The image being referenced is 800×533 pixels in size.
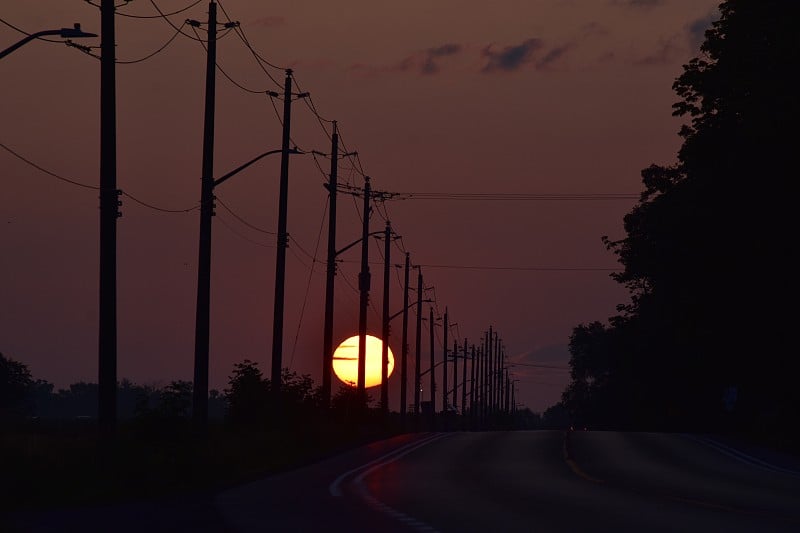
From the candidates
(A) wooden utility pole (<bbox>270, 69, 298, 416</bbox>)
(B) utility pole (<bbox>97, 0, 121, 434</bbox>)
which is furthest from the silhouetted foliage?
(B) utility pole (<bbox>97, 0, 121, 434</bbox>)

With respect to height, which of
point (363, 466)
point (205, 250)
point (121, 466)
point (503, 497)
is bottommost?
point (363, 466)

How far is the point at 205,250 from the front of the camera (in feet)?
128

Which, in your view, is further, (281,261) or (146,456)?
(281,261)

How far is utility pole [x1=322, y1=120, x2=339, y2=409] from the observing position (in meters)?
57.4

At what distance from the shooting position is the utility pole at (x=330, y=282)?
188 ft

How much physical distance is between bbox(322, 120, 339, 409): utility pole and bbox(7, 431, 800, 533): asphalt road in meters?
12.8

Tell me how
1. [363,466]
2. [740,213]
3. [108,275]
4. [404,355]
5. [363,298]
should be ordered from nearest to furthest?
[108,275] → [363,466] → [740,213] → [363,298] → [404,355]

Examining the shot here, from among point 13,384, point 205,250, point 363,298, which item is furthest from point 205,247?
point 13,384

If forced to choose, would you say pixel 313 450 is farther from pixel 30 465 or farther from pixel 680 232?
pixel 30 465

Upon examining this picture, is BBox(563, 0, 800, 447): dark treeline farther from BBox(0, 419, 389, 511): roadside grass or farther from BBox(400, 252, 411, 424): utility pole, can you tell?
BBox(400, 252, 411, 424): utility pole

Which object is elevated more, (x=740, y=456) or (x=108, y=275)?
(x=108, y=275)

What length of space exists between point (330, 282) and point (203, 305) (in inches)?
812

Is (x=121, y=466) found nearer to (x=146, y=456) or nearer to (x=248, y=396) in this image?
(x=146, y=456)

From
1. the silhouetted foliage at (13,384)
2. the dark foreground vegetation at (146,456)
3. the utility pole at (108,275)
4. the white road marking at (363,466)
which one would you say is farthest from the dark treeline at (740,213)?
the silhouetted foliage at (13,384)
